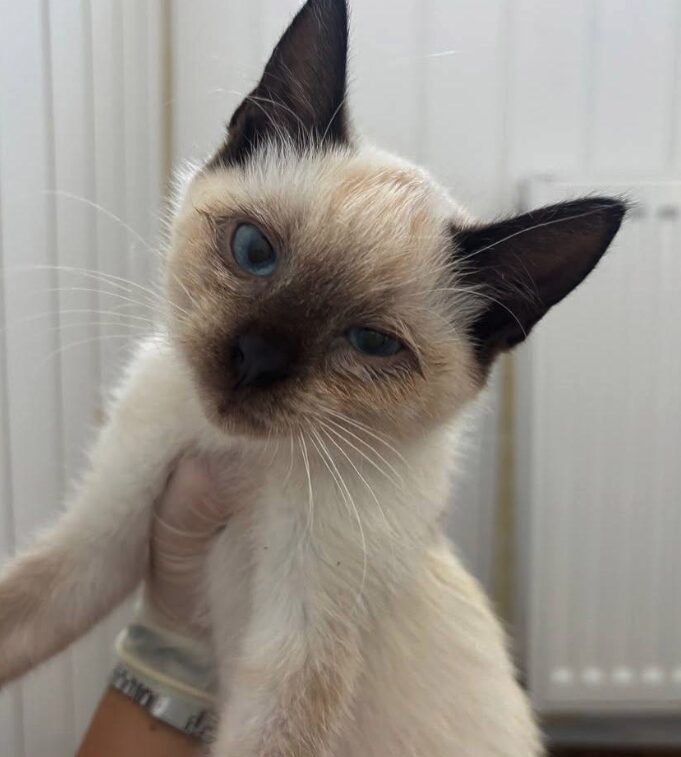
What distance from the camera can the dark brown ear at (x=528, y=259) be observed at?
73 cm

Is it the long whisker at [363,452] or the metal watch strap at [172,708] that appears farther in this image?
the metal watch strap at [172,708]

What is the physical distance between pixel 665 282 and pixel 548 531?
→ 56cm

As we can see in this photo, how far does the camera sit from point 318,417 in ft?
2.38

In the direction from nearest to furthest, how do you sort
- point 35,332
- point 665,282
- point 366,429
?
1. point 366,429
2. point 35,332
3. point 665,282

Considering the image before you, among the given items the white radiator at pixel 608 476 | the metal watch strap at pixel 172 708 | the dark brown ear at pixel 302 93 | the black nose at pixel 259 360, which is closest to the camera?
the black nose at pixel 259 360

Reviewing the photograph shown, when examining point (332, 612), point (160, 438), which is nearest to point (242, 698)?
point (332, 612)

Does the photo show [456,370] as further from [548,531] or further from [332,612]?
[548,531]

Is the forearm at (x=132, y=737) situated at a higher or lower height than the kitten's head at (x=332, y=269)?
lower

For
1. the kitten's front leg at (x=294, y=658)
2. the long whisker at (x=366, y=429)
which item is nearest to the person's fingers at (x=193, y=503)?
the kitten's front leg at (x=294, y=658)

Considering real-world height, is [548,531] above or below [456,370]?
below

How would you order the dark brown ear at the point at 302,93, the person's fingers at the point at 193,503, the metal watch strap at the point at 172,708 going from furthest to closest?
the metal watch strap at the point at 172,708 → the person's fingers at the point at 193,503 → the dark brown ear at the point at 302,93

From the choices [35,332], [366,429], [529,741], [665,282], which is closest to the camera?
[366,429]

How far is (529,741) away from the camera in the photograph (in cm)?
102

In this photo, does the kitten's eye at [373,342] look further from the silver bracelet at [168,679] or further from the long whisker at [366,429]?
the silver bracelet at [168,679]
